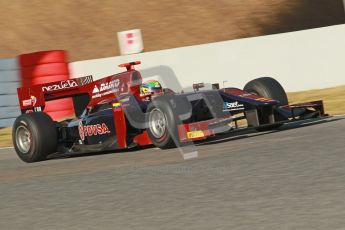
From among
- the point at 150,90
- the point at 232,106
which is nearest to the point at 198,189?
the point at 232,106

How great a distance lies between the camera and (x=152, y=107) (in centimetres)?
903

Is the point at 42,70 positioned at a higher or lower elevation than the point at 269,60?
higher

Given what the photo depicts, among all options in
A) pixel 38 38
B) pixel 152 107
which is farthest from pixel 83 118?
pixel 38 38

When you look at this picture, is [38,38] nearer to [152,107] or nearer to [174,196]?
[152,107]

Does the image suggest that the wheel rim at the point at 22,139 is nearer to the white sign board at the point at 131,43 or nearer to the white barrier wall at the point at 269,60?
the white barrier wall at the point at 269,60

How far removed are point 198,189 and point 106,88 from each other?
463cm

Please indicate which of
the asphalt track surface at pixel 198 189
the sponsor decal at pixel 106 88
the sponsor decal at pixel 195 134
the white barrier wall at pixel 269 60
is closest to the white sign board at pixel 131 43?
the white barrier wall at pixel 269 60

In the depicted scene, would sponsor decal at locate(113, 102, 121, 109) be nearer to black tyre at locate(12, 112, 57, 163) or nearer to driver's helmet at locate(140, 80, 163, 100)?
driver's helmet at locate(140, 80, 163, 100)

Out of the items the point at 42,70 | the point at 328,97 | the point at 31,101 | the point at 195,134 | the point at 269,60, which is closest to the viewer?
the point at 195,134

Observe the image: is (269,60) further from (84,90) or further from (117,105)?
(117,105)

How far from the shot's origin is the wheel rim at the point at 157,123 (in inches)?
353

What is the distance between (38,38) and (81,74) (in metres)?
12.7

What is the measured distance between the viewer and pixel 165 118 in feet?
28.8

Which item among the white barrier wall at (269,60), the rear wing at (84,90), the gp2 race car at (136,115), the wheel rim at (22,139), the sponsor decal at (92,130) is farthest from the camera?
the white barrier wall at (269,60)
